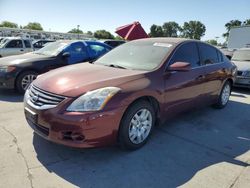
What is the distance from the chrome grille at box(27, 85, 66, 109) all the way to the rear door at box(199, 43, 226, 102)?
10.0ft

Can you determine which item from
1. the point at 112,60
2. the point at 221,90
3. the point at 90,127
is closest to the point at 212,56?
the point at 221,90

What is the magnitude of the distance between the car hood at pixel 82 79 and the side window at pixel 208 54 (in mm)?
1867

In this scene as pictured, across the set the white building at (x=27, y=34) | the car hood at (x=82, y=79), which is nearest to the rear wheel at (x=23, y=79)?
the car hood at (x=82, y=79)

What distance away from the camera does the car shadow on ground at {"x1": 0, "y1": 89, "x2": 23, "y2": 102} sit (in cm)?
625

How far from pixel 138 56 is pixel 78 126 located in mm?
1883

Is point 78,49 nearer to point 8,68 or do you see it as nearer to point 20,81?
point 20,81

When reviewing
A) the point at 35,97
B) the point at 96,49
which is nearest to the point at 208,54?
the point at 35,97

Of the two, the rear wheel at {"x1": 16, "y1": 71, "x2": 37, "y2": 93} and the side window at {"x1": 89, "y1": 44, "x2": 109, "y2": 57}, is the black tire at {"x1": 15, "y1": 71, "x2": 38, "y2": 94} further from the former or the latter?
the side window at {"x1": 89, "y1": 44, "x2": 109, "y2": 57}

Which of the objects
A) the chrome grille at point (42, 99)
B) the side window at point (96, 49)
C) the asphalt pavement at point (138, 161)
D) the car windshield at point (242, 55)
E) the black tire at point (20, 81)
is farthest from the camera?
the car windshield at point (242, 55)

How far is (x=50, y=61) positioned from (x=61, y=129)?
4.27m

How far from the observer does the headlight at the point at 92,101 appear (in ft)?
10.3

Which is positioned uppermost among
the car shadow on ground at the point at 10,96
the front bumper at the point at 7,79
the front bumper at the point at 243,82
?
the front bumper at the point at 7,79

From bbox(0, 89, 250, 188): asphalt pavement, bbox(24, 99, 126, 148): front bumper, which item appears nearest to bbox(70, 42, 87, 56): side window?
bbox(0, 89, 250, 188): asphalt pavement

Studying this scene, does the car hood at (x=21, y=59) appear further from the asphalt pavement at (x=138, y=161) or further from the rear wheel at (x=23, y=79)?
the asphalt pavement at (x=138, y=161)
